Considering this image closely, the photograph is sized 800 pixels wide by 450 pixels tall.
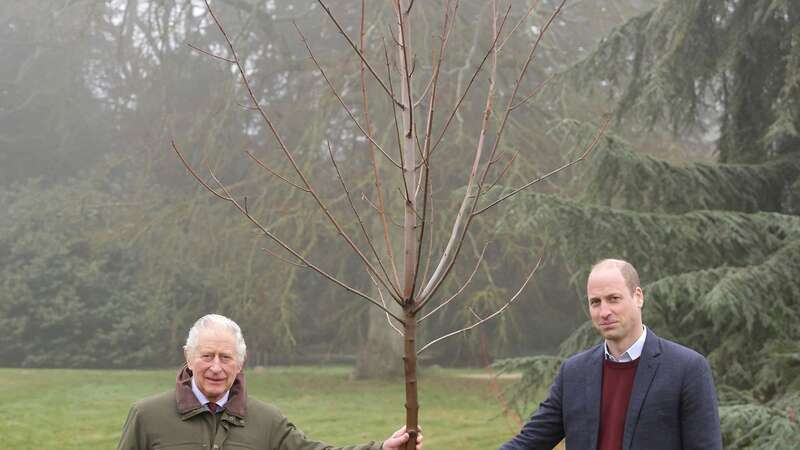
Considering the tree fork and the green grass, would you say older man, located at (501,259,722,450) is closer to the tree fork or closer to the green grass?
the tree fork

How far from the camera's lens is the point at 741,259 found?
23.4 feet

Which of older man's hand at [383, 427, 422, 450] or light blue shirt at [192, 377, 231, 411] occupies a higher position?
light blue shirt at [192, 377, 231, 411]

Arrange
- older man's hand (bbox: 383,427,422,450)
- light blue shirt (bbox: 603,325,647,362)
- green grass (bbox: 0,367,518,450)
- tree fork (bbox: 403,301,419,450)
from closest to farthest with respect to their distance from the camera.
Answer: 1. tree fork (bbox: 403,301,419,450)
2. older man's hand (bbox: 383,427,422,450)
3. light blue shirt (bbox: 603,325,647,362)
4. green grass (bbox: 0,367,518,450)

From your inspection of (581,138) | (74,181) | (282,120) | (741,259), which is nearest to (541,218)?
(581,138)

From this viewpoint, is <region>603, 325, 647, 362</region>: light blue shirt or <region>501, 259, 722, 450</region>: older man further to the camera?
<region>603, 325, 647, 362</region>: light blue shirt

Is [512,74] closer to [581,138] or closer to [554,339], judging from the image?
[554,339]

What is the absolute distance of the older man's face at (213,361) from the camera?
283 cm

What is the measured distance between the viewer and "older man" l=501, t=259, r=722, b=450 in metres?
2.72

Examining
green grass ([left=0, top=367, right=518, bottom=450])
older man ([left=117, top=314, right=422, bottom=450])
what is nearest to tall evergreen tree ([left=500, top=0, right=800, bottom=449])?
green grass ([left=0, top=367, right=518, bottom=450])

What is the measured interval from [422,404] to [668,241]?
6.52 metres

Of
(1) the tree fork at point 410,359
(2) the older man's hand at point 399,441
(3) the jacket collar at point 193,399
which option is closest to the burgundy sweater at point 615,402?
(2) the older man's hand at point 399,441

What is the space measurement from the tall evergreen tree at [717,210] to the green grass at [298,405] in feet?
5.87

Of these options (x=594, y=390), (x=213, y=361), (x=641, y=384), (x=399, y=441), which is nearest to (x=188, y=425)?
(x=213, y=361)

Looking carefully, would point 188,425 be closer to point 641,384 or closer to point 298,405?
point 641,384
